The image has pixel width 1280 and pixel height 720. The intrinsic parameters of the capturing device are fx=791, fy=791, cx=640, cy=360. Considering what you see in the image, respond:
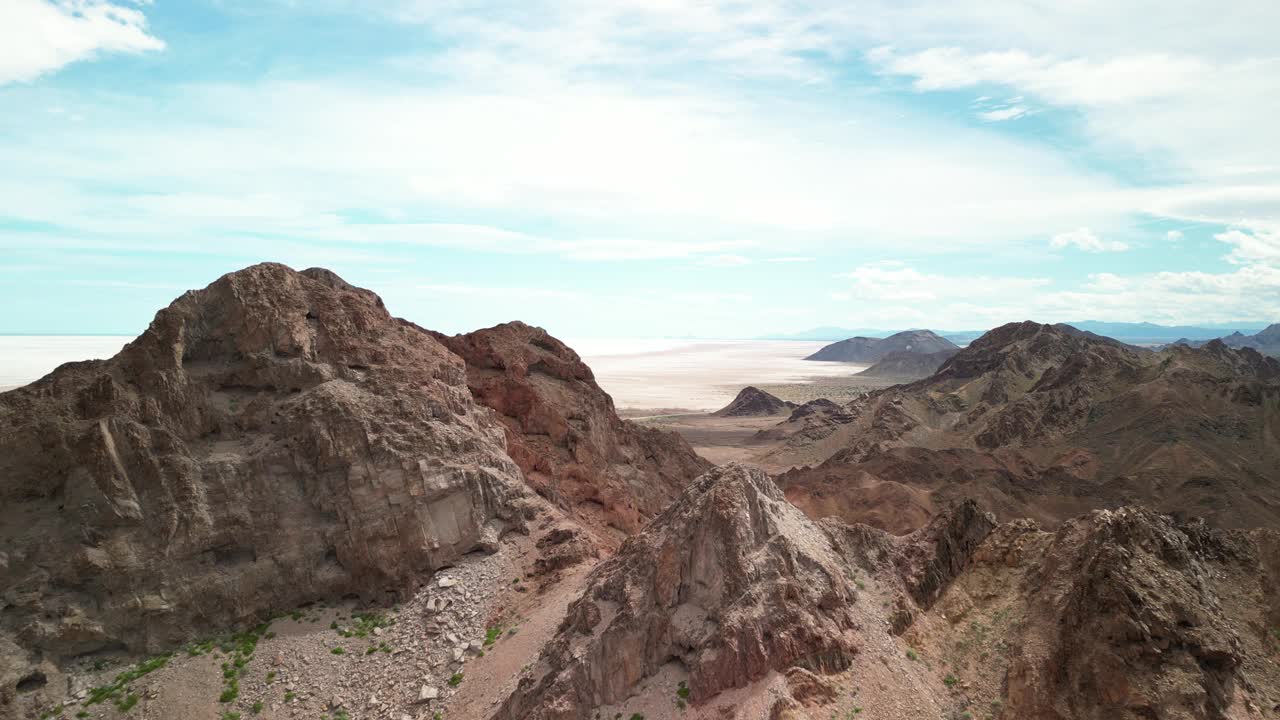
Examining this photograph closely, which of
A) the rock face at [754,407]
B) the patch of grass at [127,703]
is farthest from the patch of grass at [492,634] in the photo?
the rock face at [754,407]

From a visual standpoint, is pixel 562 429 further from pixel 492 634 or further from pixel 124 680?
pixel 124 680

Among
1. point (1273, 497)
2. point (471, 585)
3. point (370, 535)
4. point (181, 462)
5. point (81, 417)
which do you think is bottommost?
point (1273, 497)

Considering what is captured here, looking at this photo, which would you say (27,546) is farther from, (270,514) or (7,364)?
(7,364)

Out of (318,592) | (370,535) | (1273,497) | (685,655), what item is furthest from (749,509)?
(1273,497)

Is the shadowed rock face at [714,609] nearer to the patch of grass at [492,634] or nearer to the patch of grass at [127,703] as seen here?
the patch of grass at [492,634]

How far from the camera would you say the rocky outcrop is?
738 inches

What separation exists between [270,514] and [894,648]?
1922 centimetres

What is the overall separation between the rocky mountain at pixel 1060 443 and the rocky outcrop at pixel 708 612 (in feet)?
120

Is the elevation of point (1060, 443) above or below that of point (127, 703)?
below

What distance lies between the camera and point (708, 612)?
1980 centimetres

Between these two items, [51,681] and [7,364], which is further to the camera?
[7,364]

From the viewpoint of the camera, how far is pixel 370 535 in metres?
26.1

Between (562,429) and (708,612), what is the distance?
1944 centimetres

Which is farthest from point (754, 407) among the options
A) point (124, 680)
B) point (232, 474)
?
point (124, 680)
